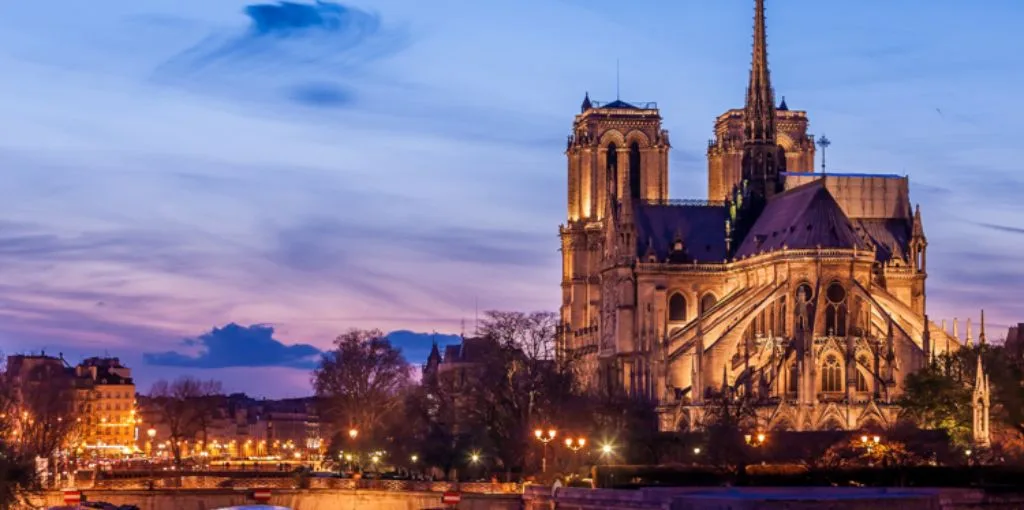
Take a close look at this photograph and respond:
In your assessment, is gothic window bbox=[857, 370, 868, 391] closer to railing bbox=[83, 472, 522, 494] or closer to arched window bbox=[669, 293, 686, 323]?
arched window bbox=[669, 293, 686, 323]

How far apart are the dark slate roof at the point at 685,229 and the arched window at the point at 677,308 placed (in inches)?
102

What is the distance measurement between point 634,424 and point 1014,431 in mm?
21693

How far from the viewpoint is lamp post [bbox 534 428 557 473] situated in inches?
3684

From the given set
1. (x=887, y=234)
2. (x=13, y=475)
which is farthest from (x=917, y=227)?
(x=13, y=475)

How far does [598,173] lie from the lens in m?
154

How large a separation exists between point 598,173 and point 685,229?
20322mm

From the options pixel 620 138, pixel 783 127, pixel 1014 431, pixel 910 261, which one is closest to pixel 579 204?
pixel 620 138

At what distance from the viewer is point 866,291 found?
120 m

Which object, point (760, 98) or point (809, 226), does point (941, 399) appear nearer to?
point (809, 226)

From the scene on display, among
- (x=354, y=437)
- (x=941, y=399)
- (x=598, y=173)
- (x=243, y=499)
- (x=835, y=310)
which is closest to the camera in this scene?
(x=243, y=499)

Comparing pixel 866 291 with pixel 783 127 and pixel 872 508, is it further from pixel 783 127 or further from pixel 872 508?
pixel 872 508

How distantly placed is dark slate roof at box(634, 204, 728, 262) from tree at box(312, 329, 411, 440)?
22077mm

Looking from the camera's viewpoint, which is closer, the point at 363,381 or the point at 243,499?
the point at 243,499

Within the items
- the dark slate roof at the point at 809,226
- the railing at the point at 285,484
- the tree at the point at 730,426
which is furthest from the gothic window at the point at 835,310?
the railing at the point at 285,484
